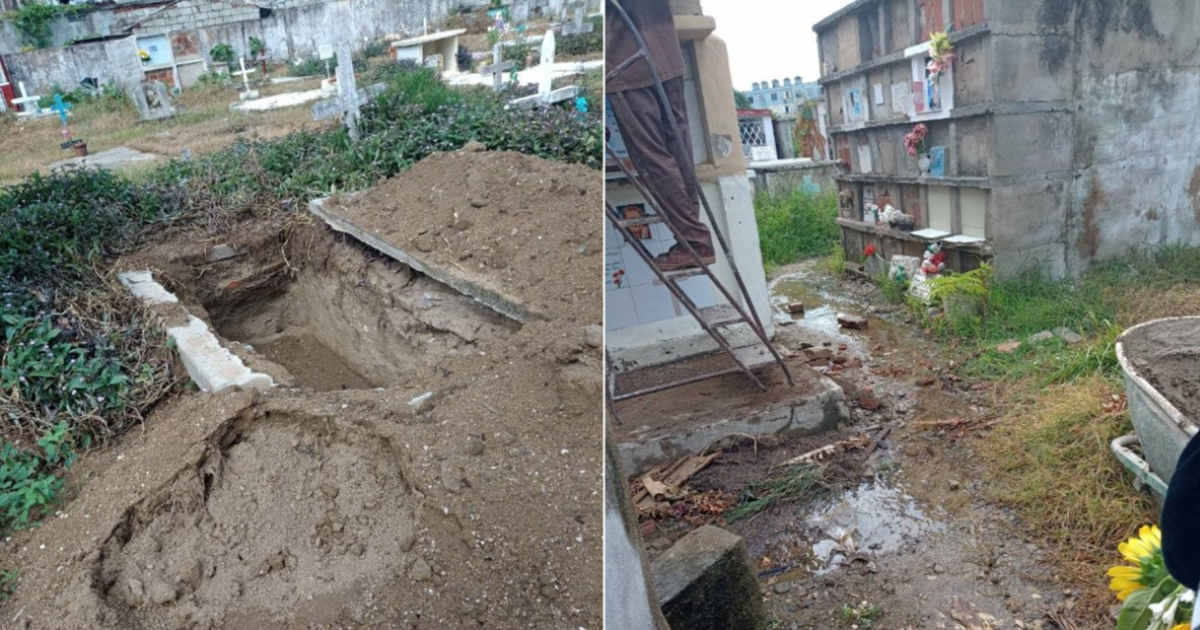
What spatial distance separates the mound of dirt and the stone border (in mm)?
610

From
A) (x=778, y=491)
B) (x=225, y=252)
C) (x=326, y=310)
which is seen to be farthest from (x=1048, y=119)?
(x=225, y=252)

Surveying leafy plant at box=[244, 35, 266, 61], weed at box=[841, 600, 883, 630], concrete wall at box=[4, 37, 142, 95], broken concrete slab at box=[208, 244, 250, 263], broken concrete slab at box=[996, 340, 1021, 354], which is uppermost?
leafy plant at box=[244, 35, 266, 61]

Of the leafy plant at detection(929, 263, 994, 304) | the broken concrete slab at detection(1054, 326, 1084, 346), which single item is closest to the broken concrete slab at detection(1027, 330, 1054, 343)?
the broken concrete slab at detection(1054, 326, 1084, 346)

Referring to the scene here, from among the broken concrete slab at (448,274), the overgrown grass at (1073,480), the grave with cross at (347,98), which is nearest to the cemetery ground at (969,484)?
the overgrown grass at (1073,480)

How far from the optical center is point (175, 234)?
2.81m

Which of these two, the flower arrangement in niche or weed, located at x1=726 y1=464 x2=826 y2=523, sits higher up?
the flower arrangement in niche

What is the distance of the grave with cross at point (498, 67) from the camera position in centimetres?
249

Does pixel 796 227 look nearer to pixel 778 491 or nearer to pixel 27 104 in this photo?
pixel 778 491

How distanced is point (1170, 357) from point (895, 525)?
0.67 meters

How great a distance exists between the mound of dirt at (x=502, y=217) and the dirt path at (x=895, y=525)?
2.42 ft

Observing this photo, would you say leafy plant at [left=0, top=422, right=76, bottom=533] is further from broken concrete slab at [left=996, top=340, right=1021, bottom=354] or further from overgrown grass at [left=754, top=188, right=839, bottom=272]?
overgrown grass at [left=754, top=188, right=839, bottom=272]

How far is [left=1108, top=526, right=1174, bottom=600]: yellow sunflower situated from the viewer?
116cm

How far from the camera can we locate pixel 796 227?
471cm

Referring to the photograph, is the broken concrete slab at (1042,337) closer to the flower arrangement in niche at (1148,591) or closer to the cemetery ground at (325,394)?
the flower arrangement in niche at (1148,591)
